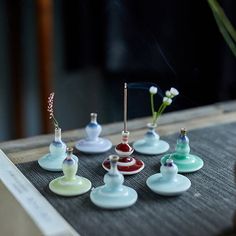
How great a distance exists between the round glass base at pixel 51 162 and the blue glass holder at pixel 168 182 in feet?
0.49

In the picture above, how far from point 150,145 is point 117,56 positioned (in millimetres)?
612

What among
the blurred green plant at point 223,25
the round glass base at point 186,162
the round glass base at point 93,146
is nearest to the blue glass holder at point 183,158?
the round glass base at point 186,162

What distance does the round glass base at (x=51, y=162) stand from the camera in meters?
0.93

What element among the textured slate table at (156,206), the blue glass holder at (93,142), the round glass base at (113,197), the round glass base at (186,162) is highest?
the blue glass holder at (93,142)

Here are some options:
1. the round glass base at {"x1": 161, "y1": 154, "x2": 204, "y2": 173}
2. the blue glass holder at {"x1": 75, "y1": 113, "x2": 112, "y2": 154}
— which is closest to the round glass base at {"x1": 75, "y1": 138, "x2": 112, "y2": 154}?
the blue glass holder at {"x1": 75, "y1": 113, "x2": 112, "y2": 154}

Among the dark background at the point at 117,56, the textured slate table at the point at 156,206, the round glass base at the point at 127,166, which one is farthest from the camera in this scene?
the dark background at the point at 117,56

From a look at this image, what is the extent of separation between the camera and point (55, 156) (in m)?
0.95

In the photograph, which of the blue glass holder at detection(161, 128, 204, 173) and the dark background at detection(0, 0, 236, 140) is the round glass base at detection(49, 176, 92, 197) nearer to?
the blue glass holder at detection(161, 128, 204, 173)

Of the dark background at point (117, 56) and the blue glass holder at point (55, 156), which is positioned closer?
the blue glass holder at point (55, 156)

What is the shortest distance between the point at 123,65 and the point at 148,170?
641mm

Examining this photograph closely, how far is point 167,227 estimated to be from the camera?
78cm

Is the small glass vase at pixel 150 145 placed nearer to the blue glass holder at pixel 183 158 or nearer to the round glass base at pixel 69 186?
the blue glass holder at pixel 183 158

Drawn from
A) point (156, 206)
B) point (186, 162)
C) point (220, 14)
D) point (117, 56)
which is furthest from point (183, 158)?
point (117, 56)

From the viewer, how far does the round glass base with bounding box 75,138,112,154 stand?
1.01 m
